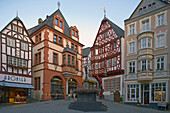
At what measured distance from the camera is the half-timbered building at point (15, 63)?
74.7 ft

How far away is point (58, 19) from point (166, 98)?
69.0 feet

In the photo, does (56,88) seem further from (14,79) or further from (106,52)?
(106,52)

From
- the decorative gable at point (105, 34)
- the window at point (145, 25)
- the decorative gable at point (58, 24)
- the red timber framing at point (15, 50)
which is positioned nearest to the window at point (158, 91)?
the window at point (145, 25)

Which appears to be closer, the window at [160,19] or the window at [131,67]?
the window at [160,19]

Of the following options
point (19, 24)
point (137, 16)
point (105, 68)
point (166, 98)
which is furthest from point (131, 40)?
point (19, 24)

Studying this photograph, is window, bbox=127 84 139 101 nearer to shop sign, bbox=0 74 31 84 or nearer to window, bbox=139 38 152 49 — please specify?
→ window, bbox=139 38 152 49

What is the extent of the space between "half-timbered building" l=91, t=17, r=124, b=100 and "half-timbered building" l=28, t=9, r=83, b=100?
4603 mm

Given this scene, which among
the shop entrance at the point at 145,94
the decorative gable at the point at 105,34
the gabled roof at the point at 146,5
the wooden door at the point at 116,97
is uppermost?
the gabled roof at the point at 146,5

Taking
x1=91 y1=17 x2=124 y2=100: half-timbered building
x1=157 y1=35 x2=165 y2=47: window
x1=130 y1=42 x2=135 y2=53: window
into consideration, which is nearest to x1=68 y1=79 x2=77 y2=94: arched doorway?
x1=91 y1=17 x2=124 y2=100: half-timbered building

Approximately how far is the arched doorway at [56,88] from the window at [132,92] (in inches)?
441

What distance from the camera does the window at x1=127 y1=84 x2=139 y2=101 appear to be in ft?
81.3

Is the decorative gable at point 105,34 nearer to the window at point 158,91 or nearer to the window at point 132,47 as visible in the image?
the window at point 132,47

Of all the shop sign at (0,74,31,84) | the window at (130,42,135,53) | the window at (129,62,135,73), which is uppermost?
the window at (130,42,135,53)

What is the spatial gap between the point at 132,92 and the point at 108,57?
314 inches
